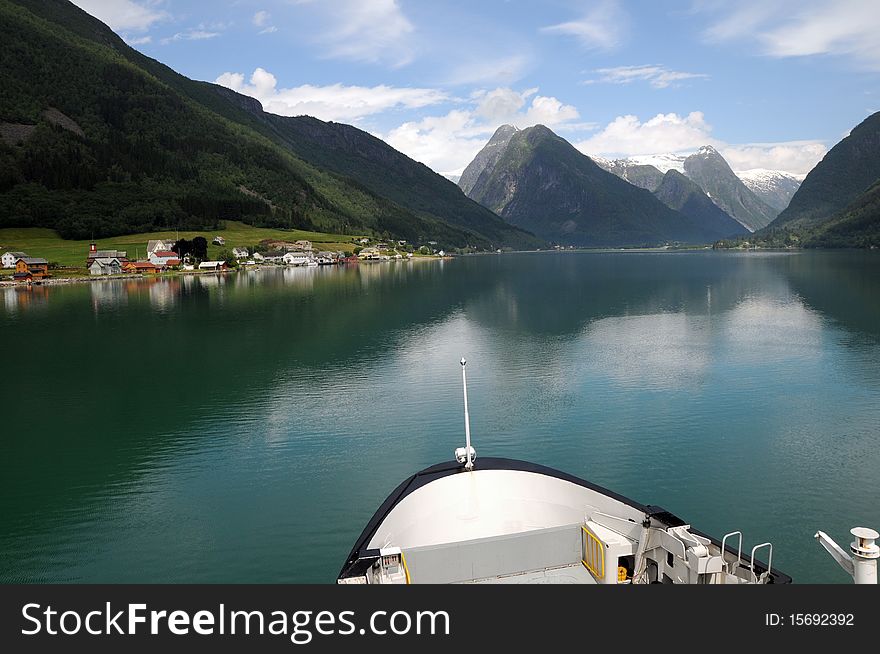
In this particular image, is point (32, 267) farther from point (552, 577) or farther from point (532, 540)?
point (552, 577)

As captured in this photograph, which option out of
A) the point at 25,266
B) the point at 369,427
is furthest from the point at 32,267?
the point at 369,427

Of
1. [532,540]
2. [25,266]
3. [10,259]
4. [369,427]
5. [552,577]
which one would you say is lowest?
[369,427]

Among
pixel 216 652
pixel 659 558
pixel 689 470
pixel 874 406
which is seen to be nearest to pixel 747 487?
pixel 689 470

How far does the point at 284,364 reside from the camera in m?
Answer: 59.1

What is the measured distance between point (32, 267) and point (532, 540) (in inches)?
8308

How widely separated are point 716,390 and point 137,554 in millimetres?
39761

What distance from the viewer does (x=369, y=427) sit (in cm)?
3906

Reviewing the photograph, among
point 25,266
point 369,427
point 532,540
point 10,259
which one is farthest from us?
point 10,259

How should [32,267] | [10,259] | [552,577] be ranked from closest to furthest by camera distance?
[552,577] < [32,267] < [10,259]

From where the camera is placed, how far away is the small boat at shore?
15844 mm

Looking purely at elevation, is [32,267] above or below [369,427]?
above

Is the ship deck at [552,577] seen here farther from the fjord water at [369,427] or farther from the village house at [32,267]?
the village house at [32,267]

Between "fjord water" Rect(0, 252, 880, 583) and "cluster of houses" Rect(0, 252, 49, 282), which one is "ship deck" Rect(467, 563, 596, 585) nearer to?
"fjord water" Rect(0, 252, 880, 583)

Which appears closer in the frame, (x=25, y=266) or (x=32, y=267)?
(x=25, y=266)
